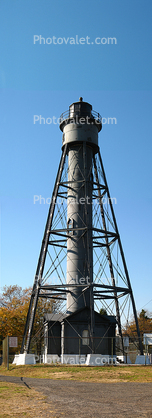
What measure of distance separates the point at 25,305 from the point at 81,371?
29.2m

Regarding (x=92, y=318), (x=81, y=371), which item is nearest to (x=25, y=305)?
(x=92, y=318)

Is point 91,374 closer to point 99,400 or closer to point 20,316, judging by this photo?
point 99,400

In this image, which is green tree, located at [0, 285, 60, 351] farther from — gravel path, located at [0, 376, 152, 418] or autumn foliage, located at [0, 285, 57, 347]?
gravel path, located at [0, 376, 152, 418]

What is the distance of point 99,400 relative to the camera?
39.8 ft

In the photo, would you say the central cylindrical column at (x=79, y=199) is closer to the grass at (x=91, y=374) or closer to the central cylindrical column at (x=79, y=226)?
the central cylindrical column at (x=79, y=226)

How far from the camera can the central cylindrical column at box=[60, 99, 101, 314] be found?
32.2 m

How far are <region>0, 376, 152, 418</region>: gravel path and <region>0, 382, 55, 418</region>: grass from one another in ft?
1.05

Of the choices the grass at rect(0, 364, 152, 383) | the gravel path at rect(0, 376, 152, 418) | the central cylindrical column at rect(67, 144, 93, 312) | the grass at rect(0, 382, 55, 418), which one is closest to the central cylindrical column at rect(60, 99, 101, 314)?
the central cylindrical column at rect(67, 144, 93, 312)

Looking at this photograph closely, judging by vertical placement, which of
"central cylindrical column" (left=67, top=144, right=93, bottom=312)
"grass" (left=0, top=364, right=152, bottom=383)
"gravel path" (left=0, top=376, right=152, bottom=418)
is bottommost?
"grass" (left=0, top=364, right=152, bottom=383)

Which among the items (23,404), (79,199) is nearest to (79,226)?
(79,199)

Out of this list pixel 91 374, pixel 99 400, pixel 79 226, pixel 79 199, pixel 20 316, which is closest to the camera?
pixel 99 400

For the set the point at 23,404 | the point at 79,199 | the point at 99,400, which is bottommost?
the point at 99,400

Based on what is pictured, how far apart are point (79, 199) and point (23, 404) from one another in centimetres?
2378

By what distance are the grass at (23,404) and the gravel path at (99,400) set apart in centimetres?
32
